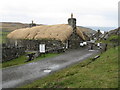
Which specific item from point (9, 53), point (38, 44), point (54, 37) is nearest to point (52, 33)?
point (54, 37)

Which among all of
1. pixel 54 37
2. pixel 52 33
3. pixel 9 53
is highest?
pixel 52 33

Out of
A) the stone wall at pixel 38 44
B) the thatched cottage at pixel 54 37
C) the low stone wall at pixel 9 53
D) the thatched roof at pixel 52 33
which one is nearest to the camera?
the low stone wall at pixel 9 53

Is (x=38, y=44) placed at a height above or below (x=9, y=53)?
above

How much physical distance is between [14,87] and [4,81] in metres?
1.95

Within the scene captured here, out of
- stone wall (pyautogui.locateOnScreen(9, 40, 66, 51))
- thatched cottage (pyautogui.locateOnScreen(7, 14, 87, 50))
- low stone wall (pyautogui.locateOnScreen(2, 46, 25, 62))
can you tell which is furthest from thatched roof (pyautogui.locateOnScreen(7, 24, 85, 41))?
low stone wall (pyautogui.locateOnScreen(2, 46, 25, 62))

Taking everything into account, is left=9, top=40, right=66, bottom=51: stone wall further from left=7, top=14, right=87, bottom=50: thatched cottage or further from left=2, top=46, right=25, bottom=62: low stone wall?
left=2, top=46, right=25, bottom=62: low stone wall

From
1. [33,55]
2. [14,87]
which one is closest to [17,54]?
[33,55]

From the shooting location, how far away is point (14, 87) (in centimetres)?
1099

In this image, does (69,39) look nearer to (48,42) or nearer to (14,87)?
(48,42)

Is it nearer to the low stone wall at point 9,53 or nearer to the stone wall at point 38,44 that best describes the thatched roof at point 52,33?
the stone wall at point 38,44

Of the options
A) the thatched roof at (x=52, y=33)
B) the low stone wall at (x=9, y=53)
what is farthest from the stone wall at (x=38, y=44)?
Result: the low stone wall at (x=9, y=53)

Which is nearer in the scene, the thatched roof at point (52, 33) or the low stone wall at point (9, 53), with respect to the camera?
the low stone wall at point (9, 53)

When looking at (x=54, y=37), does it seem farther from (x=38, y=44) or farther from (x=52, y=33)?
(x=38, y=44)

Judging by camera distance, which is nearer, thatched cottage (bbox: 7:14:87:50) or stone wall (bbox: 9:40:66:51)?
stone wall (bbox: 9:40:66:51)
